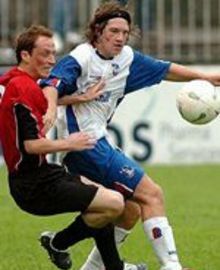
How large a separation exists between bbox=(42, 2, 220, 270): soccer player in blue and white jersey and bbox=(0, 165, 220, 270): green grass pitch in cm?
107

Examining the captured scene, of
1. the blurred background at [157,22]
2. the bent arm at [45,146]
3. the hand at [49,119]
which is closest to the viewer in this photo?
the bent arm at [45,146]

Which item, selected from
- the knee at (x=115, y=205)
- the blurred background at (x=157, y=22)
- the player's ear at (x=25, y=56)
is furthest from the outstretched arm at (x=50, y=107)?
the blurred background at (x=157, y=22)

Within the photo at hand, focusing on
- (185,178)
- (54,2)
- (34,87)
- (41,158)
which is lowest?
(185,178)

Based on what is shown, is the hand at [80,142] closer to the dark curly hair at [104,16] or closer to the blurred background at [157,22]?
the dark curly hair at [104,16]

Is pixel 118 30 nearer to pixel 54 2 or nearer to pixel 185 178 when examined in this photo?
pixel 185 178

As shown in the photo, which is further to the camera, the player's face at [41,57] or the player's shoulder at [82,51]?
the player's shoulder at [82,51]

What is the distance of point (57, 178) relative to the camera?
8.17 m

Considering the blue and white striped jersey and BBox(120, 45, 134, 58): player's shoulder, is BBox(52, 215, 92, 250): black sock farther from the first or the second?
BBox(120, 45, 134, 58): player's shoulder

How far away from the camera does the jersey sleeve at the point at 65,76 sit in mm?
8492

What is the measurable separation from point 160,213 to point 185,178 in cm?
1041

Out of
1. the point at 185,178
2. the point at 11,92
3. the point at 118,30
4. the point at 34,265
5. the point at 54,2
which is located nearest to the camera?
the point at 11,92

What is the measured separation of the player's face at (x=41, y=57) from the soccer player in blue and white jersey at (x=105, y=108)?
14.2 inches

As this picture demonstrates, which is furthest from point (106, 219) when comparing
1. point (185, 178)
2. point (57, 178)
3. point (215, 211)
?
point (185, 178)

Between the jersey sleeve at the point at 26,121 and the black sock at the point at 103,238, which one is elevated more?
the jersey sleeve at the point at 26,121
